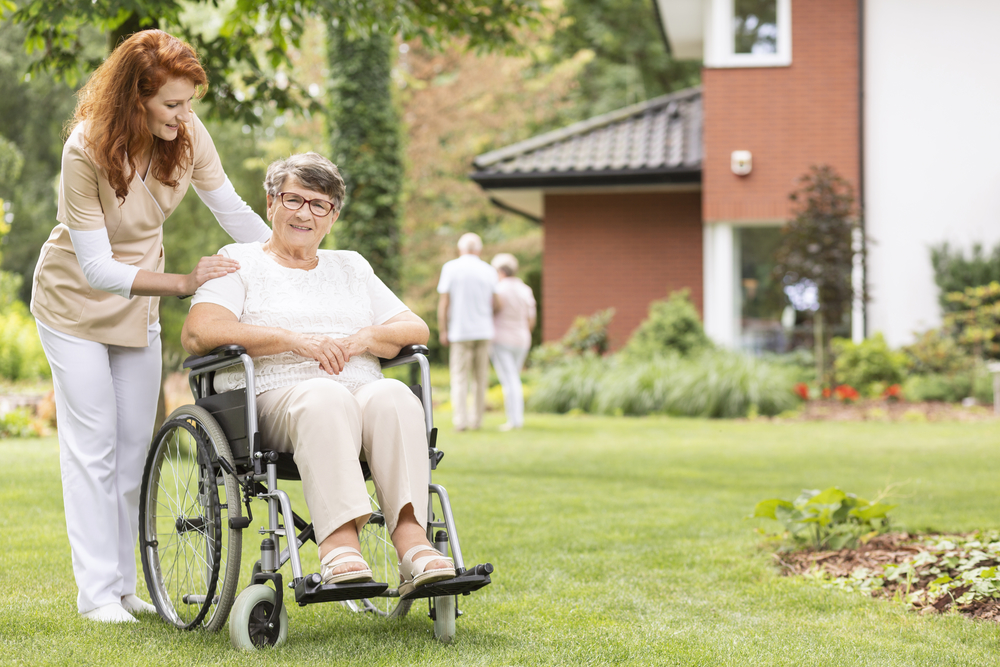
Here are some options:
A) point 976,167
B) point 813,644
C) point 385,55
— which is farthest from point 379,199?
point 813,644

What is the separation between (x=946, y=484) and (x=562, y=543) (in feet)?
8.72

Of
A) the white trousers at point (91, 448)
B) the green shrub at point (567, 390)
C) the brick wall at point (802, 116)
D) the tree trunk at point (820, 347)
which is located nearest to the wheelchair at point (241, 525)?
the white trousers at point (91, 448)

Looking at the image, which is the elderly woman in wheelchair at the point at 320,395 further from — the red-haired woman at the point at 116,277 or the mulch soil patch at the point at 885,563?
the mulch soil patch at the point at 885,563

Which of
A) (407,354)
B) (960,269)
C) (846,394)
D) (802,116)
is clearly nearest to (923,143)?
(802,116)

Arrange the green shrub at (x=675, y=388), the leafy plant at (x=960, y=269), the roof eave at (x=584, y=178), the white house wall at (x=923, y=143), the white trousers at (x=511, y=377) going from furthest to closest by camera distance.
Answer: the roof eave at (x=584, y=178)
the white house wall at (x=923, y=143)
the leafy plant at (x=960, y=269)
the green shrub at (x=675, y=388)
the white trousers at (x=511, y=377)

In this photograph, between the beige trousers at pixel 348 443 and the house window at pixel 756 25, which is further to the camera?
the house window at pixel 756 25

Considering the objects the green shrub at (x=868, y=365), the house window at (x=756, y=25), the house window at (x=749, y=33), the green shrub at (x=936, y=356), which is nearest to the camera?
the green shrub at (x=868, y=365)

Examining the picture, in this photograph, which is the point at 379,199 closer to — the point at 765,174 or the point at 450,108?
the point at 765,174

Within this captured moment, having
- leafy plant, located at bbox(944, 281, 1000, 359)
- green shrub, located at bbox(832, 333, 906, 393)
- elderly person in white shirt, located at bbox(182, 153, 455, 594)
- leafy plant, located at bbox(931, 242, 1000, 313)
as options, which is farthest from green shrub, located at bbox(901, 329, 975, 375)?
elderly person in white shirt, located at bbox(182, 153, 455, 594)

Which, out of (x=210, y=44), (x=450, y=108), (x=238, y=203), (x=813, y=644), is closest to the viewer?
(x=813, y=644)

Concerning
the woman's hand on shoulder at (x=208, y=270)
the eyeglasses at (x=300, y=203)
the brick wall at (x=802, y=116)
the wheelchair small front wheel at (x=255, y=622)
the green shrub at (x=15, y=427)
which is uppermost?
the brick wall at (x=802, y=116)

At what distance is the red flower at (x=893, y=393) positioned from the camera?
409 inches

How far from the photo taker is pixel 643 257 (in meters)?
13.2

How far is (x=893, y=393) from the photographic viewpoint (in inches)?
409
